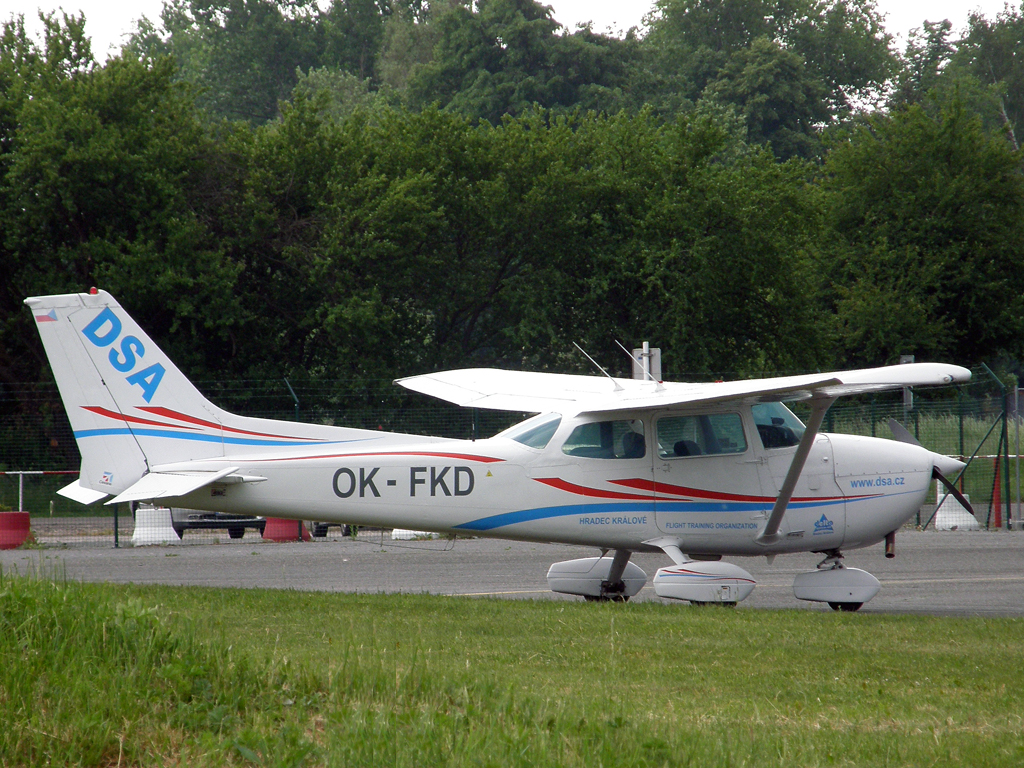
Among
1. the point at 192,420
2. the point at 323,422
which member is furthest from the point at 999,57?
the point at 192,420

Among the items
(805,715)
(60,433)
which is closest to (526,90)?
(60,433)

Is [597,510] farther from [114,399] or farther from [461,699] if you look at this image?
[461,699]

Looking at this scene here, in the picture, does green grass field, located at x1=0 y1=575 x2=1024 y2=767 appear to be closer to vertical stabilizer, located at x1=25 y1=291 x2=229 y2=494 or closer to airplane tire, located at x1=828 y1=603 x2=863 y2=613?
airplane tire, located at x1=828 y1=603 x2=863 y2=613

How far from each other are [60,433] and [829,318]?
81.7 feet

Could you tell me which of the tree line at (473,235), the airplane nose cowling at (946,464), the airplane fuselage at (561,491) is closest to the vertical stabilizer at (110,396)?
the airplane fuselage at (561,491)

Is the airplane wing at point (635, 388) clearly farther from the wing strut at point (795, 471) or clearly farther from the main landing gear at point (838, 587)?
the main landing gear at point (838, 587)

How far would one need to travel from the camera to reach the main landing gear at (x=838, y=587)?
37.2 ft

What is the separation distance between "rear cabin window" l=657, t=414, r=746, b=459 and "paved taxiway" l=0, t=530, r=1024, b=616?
197cm

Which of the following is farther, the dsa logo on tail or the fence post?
the fence post

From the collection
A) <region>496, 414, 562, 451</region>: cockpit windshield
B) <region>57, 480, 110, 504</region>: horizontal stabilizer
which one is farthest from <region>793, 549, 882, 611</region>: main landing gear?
<region>57, 480, 110, 504</region>: horizontal stabilizer

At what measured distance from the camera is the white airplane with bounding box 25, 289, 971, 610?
1091 centimetres

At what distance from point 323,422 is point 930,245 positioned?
79.4ft

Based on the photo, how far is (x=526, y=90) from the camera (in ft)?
178

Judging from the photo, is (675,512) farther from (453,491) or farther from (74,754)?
(74,754)
